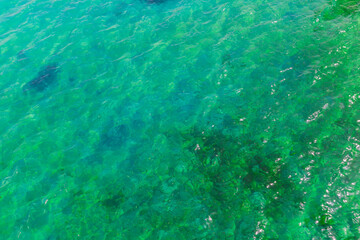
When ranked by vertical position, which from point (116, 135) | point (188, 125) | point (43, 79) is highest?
point (43, 79)

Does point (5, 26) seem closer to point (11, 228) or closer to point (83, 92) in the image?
point (83, 92)

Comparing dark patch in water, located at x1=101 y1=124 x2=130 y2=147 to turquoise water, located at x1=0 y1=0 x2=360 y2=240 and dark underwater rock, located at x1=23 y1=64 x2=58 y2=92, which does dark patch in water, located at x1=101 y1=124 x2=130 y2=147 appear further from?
dark underwater rock, located at x1=23 y1=64 x2=58 y2=92

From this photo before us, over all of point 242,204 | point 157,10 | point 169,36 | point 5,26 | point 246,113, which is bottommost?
point 242,204

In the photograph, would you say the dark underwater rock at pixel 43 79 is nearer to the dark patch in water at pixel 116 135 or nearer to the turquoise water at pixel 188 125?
the turquoise water at pixel 188 125

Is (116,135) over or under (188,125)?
over

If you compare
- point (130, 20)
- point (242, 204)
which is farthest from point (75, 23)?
point (242, 204)

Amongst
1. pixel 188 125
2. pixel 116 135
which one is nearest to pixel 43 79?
pixel 116 135

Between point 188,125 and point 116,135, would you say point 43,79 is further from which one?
point 188,125
